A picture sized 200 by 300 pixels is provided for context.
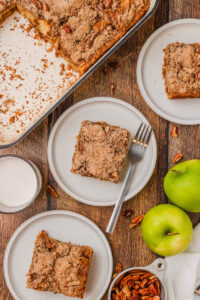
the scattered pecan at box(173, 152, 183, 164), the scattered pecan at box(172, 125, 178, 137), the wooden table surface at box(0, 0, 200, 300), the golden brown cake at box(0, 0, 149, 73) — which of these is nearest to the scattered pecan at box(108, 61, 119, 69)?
the wooden table surface at box(0, 0, 200, 300)

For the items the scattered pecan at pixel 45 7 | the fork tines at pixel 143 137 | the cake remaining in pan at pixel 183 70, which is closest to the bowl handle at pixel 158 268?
the fork tines at pixel 143 137

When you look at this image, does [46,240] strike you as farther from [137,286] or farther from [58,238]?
[137,286]

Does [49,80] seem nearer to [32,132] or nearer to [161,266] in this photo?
[32,132]

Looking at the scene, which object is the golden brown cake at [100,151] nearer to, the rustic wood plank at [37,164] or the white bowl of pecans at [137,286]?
the rustic wood plank at [37,164]

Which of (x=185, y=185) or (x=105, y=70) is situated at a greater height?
(x=105, y=70)

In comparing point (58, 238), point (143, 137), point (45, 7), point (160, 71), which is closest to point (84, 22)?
point (45, 7)

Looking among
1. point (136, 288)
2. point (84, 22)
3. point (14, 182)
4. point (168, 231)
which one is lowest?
point (136, 288)

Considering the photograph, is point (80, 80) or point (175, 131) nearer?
point (80, 80)
